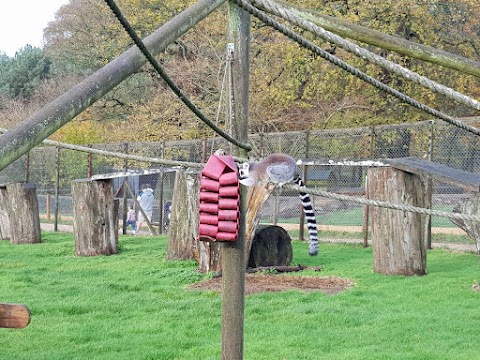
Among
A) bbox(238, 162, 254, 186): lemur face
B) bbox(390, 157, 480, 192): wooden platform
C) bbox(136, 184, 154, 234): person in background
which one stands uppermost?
bbox(390, 157, 480, 192): wooden platform

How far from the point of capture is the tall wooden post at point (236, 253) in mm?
3342

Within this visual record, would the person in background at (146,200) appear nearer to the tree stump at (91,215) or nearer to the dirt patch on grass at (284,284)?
the tree stump at (91,215)

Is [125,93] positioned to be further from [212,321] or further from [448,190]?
[212,321]

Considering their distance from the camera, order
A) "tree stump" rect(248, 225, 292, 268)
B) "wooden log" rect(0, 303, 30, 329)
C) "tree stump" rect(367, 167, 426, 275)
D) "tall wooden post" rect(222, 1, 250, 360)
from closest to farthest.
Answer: "tall wooden post" rect(222, 1, 250, 360) < "wooden log" rect(0, 303, 30, 329) < "tree stump" rect(367, 167, 426, 275) < "tree stump" rect(248, 225, 292, 268)

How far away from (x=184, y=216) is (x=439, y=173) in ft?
11.7

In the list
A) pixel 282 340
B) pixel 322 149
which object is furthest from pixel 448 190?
pixel 282 340

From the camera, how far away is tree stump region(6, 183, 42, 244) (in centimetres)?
1371

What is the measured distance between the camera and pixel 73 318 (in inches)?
255

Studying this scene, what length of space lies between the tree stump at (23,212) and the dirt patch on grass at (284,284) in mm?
6194

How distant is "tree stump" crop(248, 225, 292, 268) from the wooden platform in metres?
1.79

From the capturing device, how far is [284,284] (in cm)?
827

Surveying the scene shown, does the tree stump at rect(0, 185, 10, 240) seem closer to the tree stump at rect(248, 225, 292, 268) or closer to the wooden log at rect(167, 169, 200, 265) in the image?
the wooden log at rect(167, 169, 200, 265)

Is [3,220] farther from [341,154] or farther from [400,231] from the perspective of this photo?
[400,231]

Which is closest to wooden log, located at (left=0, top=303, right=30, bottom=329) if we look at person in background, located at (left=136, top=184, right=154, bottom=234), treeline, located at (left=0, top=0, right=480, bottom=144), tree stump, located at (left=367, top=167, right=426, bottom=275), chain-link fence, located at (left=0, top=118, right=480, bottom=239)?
tree stump, located at (left=367, top=167, right=426, bottom=275)
